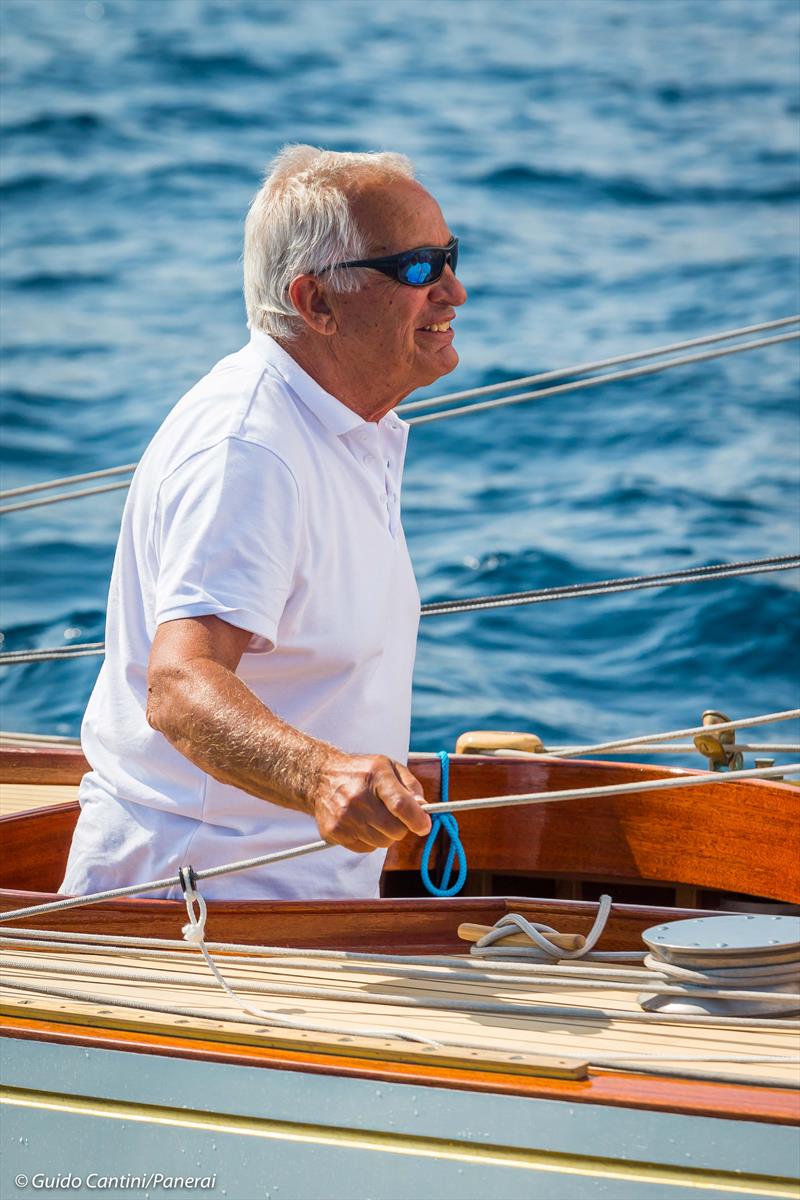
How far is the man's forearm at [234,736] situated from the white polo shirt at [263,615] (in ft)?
0.35

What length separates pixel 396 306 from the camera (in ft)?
7.23

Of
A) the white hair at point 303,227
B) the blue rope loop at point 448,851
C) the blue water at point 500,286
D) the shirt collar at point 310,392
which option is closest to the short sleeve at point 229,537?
the shirt collar at point 310,392

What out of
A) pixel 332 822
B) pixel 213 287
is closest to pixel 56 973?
pixel 332 822

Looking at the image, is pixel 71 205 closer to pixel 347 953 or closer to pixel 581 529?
pixel 581 529

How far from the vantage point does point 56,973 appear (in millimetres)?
1964

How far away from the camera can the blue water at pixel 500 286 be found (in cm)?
630

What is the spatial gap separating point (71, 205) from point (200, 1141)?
1176 cm

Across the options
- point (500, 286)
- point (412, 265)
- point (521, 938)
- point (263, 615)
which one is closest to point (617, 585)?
point (412, 265)

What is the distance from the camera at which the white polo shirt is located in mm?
1998

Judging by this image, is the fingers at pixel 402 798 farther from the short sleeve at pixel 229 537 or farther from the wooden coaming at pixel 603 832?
the wooden coaming at pixel 603 832

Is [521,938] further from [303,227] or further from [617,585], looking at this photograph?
[617,585]

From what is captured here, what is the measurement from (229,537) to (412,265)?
474 millimetres

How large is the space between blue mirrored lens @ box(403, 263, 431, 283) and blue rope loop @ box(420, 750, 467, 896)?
0.68m

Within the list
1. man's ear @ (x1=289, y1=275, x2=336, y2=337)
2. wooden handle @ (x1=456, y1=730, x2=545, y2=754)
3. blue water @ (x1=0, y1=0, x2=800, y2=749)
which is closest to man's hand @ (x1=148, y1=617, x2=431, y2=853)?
man's ear @ (x1=289, y1=275, x2=336, y2=337)
